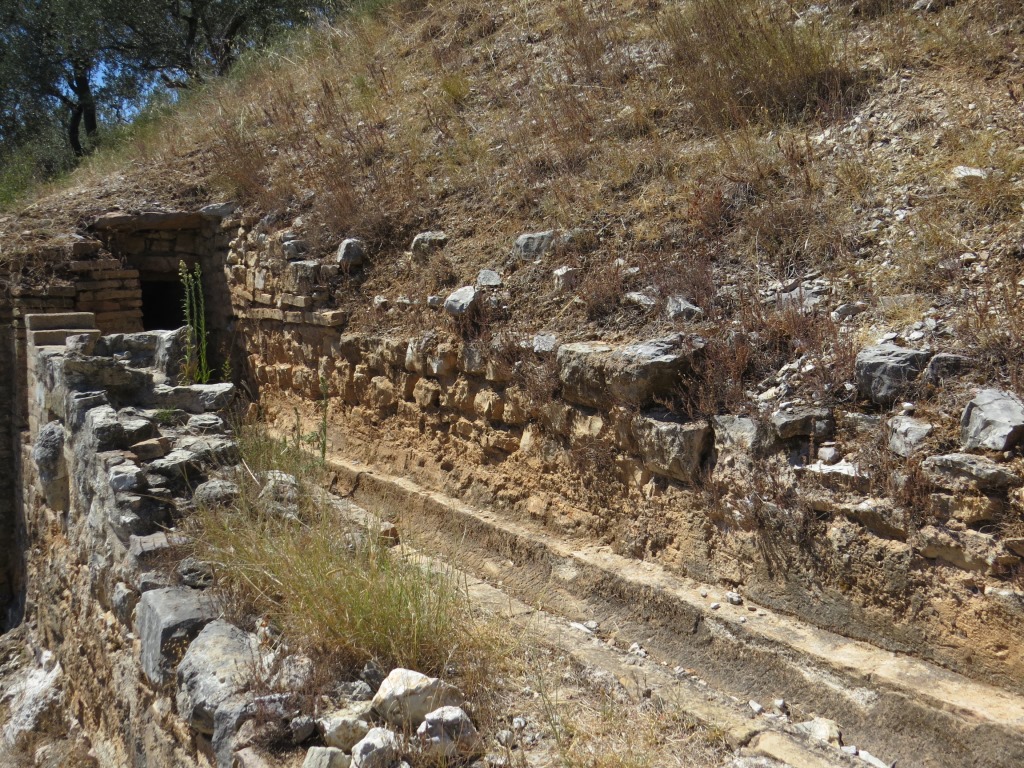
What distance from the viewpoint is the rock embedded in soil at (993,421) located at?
9.98 feet

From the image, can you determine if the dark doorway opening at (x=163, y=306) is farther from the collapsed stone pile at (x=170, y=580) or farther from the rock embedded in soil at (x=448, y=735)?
the rock embedded in soil at (x=448, y=735)

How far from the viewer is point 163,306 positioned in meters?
9.65

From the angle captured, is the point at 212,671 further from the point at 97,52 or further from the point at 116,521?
the point at 97,52

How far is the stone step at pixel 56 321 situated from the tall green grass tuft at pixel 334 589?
392 centimetres

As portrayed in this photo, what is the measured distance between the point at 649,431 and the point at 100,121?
55.9 feet

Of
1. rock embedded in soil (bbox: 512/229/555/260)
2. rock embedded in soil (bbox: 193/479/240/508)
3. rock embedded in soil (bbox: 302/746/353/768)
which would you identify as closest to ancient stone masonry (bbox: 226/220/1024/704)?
rock embedded in soil (bbox: 512/229/555/260)

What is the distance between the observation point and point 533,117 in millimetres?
7055

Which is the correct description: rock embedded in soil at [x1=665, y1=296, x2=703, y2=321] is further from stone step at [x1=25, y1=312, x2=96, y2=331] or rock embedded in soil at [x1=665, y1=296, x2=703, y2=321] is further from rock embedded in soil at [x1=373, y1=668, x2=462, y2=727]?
stone step at [x1=25, y1=312, x2=96, y2=331]

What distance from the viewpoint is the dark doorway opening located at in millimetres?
9570

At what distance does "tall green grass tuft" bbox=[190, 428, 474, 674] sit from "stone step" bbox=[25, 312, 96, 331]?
12.9 feet

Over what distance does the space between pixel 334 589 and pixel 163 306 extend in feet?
25.1

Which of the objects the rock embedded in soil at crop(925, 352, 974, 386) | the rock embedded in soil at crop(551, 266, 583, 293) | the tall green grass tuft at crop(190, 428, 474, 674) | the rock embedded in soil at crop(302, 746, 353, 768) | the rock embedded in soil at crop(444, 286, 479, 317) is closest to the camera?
the rock embedded in soil at crop(302, 746, 353, 768)

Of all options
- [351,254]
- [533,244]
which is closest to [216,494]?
[533,244]

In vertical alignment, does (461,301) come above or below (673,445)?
above
